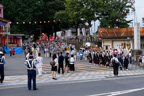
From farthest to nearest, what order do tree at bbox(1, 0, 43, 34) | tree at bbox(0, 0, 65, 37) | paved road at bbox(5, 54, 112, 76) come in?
tree at bbox(0, 0, 65, 37), tree at bbox(1, 0, 43, 34), paved road at bbox(5, 54, 112, 76)

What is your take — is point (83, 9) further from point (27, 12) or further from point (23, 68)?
point (23, 68)

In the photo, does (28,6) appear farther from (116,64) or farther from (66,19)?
(116,64)

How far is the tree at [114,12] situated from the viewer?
39812 mm

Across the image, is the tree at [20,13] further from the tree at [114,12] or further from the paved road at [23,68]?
the paved road at [23,68]

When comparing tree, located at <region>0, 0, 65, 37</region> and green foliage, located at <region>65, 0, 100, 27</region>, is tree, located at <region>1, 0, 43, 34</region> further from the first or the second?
green foliage, located at <region>65, 0, 100, 27</region>

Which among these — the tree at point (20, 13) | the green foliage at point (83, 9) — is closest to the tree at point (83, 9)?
the green foliage at point (83, 9)

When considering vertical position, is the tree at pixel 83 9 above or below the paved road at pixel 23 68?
above

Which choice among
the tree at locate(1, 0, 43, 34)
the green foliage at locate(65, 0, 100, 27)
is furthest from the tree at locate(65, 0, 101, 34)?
the tree at locate(1, 0, 43, 34)

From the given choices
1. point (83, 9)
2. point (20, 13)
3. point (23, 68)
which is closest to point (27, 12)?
point (20, 13)

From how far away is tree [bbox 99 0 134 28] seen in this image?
39.8 m

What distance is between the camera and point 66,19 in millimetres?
51219

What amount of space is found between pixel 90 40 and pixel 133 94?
32438 mm

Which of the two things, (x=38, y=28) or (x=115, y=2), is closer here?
(x=115, y=2)

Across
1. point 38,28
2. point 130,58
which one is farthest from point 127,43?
point 38,28
